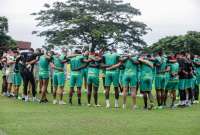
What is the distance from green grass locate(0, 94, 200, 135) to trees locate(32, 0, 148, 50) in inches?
1727

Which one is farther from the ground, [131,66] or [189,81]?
[131,66]

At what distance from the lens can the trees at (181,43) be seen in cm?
6512

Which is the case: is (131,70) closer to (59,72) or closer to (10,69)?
(59,72)

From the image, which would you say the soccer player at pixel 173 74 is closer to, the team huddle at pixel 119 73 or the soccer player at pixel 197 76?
the team huddle at pixel 119 73

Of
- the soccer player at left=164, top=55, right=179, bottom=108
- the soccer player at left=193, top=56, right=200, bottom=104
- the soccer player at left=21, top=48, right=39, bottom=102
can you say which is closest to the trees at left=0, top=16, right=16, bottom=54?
the soccer player at left=21, top=48, right=39, bottom=102

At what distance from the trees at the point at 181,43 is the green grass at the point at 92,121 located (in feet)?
158

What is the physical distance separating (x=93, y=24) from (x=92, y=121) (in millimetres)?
49122

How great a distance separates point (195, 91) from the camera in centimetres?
2130

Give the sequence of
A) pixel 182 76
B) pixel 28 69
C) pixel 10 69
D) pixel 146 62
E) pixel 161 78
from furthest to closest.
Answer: pixel 10 69 < pixel 28 69 < pixel 182 76 < pixel 161 78 < pixel 146 62

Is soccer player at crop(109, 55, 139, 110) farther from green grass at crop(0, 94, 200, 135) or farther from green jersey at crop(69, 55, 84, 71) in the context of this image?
green jersey at crop(69, 55, 84, 71)

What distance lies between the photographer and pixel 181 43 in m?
67.7

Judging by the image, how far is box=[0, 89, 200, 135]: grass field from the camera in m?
12.2

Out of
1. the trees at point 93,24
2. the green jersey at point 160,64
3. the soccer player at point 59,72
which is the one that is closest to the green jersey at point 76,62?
the soccer player at point 59,72

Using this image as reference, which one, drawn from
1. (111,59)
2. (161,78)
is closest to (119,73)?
(111,59)
